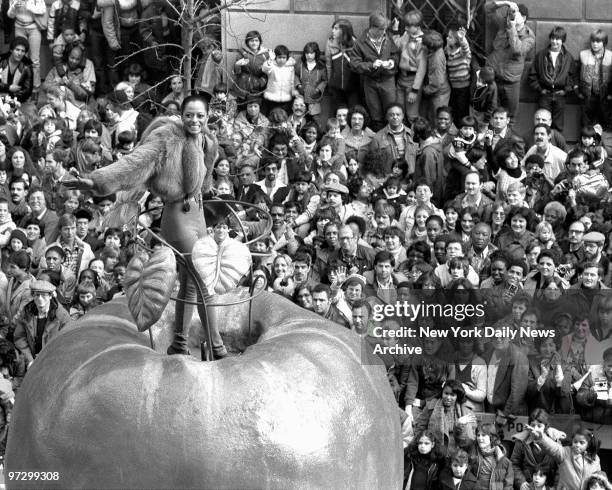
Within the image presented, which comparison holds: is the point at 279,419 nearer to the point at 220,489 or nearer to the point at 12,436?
the point at 220,489

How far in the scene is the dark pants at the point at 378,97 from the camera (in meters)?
30.5

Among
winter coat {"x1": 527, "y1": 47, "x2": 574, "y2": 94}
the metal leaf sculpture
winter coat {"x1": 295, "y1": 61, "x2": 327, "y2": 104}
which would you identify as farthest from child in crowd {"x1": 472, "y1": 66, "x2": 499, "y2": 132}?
the metal leaf sculpture

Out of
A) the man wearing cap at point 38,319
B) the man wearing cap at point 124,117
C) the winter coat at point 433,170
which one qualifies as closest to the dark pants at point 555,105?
the winter coat at point 433,170

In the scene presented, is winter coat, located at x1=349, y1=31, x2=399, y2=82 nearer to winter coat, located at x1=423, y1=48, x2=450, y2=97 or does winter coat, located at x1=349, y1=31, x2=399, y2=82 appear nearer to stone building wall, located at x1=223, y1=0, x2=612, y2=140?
winter coat, located at x1=423, y1=48, x2=450, y2=97

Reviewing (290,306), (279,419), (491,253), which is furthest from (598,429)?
(279,419)

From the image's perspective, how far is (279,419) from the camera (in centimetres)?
1678

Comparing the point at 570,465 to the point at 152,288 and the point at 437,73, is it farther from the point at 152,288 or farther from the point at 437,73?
the point at 437,73

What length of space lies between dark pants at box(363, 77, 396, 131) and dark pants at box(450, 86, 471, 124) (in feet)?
3.12

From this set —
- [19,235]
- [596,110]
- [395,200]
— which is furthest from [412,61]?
[19,235]

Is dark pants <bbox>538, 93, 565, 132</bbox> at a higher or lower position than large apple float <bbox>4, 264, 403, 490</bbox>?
higher

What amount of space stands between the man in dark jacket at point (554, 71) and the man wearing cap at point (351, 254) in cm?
658

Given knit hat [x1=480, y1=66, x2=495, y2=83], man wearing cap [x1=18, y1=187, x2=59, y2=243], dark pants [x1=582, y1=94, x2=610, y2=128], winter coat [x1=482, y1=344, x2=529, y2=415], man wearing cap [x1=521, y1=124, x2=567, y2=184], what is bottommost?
winter coat [x1=482, y1=344, x2=529, y2=415]

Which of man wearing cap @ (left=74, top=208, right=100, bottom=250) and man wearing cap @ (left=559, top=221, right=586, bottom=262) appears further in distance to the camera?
man wearing cap @ (left=74, top=208, right=100, bottom=250)

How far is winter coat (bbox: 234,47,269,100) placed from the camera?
30.1 metres
